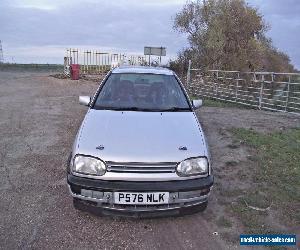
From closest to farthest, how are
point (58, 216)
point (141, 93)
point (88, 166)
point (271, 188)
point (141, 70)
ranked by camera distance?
1. point (88, 166)
2. point (58, 216)
3. point (271, 188)
4. point (141, 93)
5. point (141, 70)

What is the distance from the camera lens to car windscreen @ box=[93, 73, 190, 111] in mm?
5105

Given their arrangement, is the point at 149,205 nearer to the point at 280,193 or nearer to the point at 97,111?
the point at 97,111

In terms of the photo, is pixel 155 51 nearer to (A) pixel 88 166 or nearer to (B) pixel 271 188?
(B) pixel 271 188

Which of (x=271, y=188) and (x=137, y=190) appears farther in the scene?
(x=271, y=188)

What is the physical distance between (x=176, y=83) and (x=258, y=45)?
2709cm

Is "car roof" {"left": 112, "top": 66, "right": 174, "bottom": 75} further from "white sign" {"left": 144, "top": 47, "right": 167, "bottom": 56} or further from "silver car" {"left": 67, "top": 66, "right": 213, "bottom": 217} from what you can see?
"white sign" {"left": 144, "top": 47, "right": 167, "bottom": 56}

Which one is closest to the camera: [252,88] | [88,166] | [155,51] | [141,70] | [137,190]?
[137,190]

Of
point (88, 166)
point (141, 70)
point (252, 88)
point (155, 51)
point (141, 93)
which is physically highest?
point (155, 51)

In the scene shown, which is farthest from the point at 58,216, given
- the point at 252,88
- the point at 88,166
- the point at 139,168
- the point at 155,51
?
the point at 155,51

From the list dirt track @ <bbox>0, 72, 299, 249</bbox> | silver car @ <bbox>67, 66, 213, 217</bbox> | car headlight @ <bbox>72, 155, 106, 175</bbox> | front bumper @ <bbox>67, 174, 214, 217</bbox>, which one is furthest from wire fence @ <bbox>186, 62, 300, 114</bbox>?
car headlight @ <bbox>72, 155, 106, 175</bbox>

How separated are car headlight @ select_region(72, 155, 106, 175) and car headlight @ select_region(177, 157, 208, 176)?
795mm

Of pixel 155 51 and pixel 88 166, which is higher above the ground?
pixel 155 51

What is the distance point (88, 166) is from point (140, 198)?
2.09 ft

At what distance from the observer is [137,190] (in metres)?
3.69
